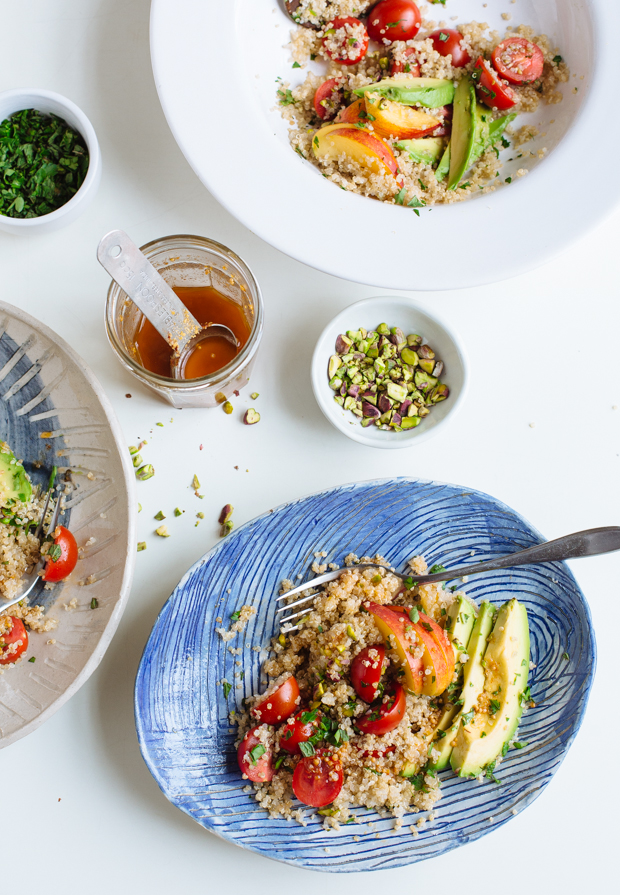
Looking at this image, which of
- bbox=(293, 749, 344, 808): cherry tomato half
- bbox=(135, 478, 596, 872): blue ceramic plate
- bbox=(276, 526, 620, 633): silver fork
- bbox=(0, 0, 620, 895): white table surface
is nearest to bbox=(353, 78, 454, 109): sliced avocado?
bbox=(0, 0, 620, 895): white table surface

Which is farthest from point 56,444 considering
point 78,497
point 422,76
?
point 422,76

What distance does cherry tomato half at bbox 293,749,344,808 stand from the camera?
3.39 ft

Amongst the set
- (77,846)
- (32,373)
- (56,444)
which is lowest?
(77,846)

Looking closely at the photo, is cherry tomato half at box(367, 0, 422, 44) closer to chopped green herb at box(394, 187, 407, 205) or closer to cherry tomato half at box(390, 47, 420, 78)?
cherry tomato half at box(390, 47, 420, 78)

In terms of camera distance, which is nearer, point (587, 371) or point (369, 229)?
point (369, 229)

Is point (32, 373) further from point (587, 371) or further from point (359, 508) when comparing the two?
point (587, 371)

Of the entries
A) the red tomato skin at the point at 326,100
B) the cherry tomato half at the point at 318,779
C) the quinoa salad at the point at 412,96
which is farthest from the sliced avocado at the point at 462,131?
the cherry tomato half at the point at 318,779

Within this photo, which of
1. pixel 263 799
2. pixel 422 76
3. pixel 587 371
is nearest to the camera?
pixel 263 799

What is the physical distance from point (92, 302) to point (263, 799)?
0.99m

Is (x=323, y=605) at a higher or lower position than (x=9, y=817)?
higher

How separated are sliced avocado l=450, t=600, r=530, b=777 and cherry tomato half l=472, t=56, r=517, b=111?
937mm

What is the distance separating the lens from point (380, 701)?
1.09m

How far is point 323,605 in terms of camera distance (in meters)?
1.14

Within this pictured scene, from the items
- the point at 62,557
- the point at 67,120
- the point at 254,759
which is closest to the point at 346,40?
the point at 67,120
